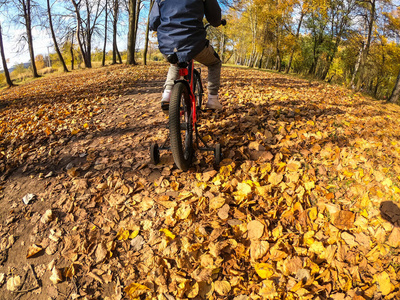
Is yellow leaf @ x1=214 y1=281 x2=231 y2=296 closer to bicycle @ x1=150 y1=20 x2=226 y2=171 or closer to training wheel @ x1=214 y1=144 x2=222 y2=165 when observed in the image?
bicycle @ x1=150 y1=20 x2=226 y2=171

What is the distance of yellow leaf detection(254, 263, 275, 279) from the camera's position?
1.67 metres

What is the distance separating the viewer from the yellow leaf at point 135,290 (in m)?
1.58

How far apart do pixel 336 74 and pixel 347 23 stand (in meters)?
24.6

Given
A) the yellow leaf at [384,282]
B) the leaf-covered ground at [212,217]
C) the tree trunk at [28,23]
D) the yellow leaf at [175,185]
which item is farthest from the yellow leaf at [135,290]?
the tree trunk at [28,23]

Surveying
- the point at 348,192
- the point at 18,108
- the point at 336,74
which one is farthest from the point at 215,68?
the point at 336,74

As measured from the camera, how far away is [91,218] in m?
2.25

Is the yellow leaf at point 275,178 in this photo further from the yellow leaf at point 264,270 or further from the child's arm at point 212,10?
the child's arm at point 212,10

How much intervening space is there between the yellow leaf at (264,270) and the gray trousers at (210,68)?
7.87ft

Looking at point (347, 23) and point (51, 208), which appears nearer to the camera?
point (51, 208)

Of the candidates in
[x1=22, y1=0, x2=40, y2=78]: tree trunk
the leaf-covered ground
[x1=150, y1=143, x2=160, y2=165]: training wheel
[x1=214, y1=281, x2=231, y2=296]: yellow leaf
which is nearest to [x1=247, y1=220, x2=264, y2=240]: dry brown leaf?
the leaf-covered ground

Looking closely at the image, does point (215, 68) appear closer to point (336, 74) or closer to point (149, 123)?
point (149, 123)

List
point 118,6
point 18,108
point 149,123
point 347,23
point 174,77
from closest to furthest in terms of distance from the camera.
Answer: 1. point 174,77
2. point 149,123
3. point 18,108
4. point 347,23
5. point 118,6

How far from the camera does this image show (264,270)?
5.55 feet

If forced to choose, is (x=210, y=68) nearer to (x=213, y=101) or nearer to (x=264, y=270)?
(x=213, y=101)
